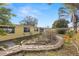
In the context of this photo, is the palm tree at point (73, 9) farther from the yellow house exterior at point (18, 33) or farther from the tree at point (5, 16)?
the tree at point (5, 16)

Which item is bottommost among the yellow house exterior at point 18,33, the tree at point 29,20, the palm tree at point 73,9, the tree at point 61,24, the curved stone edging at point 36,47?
the curved stone edging at point 36,47

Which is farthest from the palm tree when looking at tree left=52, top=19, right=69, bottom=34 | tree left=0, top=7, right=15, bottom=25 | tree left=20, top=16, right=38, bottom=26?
tree left=0, top=7, right=15, bottom=25

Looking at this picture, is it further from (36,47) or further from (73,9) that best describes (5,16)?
(73,9)

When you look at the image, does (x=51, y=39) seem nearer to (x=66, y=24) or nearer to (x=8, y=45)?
(x=66, y=24)

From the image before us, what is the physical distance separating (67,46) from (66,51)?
0.05 meters

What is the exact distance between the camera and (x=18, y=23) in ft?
5.95

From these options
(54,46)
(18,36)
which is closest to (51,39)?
(54,46)

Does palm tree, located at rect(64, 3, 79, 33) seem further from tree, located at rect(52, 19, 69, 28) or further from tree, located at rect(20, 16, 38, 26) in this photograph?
tree, located at rect(20, 16, 38, 26)

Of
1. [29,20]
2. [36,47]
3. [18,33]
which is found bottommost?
[36,47]

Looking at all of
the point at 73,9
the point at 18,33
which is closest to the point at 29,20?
the point at 18,33

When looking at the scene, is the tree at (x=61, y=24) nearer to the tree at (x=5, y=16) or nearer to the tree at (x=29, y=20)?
the tree at (x=29, y=20)

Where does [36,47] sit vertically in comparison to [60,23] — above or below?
below

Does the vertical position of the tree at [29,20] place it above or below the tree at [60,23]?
above

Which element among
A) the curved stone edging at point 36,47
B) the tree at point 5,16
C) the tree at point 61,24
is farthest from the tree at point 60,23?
the tree at point 5,16
